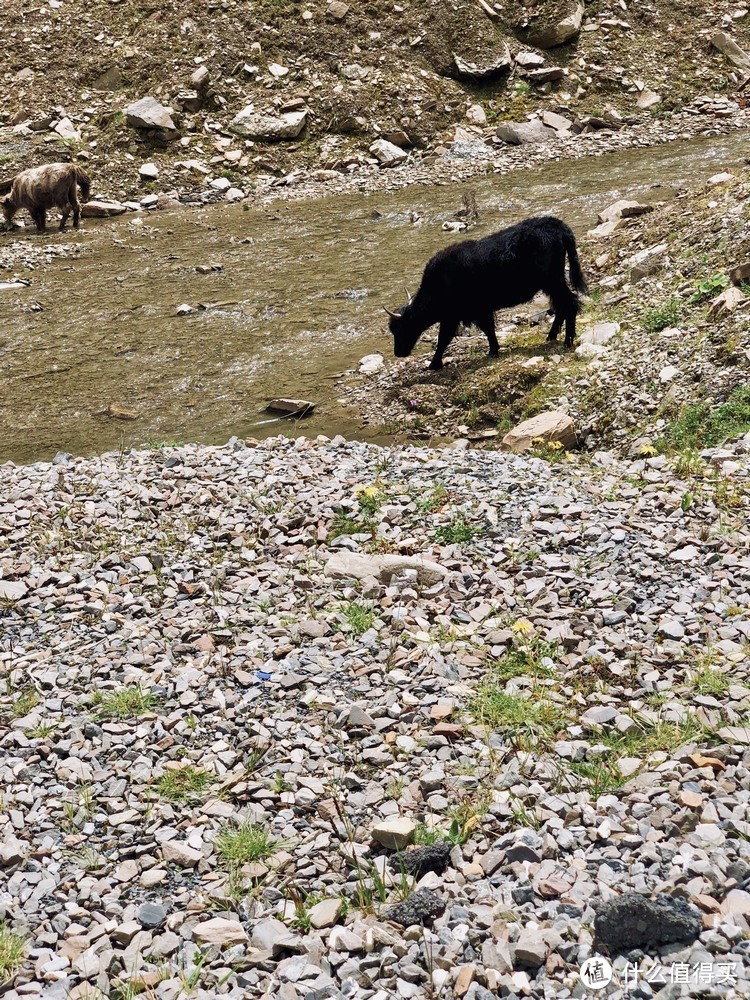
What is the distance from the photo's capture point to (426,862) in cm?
429

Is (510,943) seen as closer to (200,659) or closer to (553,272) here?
(200,659)

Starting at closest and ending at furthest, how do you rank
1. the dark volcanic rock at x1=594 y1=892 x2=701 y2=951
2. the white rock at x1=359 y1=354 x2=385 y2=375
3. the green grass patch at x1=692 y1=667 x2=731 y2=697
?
the dark volcanic rock at x1=594 y1=892 x2=701 y2=951, the green grass patch at x1=692 y1=667 x2=731 y2=697, the white rock at x1=359 y1=354 x2=385 y2=375

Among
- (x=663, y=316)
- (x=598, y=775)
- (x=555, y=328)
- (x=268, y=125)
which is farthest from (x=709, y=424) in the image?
(x=268, y=125)

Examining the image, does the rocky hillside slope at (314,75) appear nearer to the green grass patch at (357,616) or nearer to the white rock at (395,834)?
the green grass patch at (357,616)

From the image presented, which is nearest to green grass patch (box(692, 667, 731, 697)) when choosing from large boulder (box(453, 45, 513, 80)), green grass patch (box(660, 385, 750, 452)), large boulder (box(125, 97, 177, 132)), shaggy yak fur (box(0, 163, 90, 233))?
green grass patch (box(660, 385, 750, 452))

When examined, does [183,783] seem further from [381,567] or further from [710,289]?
[710,289]

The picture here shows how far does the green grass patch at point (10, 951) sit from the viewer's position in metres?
3.96

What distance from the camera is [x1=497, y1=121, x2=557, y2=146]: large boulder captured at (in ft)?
72.0

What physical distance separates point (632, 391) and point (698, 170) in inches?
431

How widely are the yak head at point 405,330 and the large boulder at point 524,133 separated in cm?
1176

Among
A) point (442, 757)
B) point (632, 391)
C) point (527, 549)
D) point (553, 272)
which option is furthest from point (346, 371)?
point (442, 757)

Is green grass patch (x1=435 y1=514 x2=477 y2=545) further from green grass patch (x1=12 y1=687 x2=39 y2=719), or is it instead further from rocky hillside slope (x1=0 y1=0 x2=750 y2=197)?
rocky hillside slope (x1=0 y1=0 x2=750 y2=197)

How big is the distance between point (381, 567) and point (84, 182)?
57.2 ft

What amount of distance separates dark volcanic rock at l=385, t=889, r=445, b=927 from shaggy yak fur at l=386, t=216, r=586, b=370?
26.5 ft
